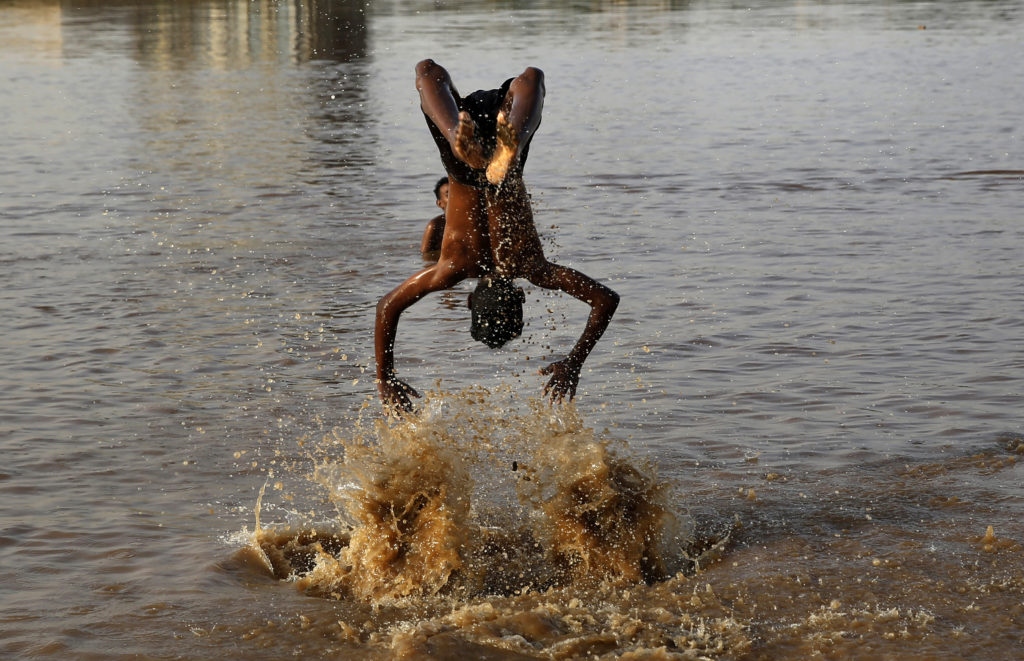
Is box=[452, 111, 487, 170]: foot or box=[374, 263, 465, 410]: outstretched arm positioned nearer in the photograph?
box=[452, 111, 487, 170]: foot

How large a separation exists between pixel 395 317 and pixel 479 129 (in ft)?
3.30

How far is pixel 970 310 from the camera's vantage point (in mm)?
9539

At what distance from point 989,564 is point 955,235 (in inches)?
276

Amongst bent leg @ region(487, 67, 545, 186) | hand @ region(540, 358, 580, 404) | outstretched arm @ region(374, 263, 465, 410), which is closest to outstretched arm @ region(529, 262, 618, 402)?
hand @ region(540, 358, 580, 404)

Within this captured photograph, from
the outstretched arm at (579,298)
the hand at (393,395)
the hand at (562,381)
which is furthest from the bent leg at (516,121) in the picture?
the hand at (393,395)

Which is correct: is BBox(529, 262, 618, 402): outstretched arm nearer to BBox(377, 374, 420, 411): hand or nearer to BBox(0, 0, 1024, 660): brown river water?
BBox(0, 0, 1024, 660): brown river water

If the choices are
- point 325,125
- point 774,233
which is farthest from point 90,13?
point 774,233

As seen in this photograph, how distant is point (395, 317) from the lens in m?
6.06

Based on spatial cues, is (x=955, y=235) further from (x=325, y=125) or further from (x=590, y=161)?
(x=325, y=125)

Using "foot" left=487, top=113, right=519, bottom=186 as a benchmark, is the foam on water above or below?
below

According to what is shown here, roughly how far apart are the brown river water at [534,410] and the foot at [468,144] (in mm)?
1538

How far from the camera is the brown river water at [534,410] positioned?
5402mm

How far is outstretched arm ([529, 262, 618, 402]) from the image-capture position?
5.86m

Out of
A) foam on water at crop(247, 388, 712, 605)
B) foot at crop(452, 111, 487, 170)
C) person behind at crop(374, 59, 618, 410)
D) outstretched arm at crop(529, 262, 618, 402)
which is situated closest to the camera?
foot at crop(452, 111, 487, 170)
